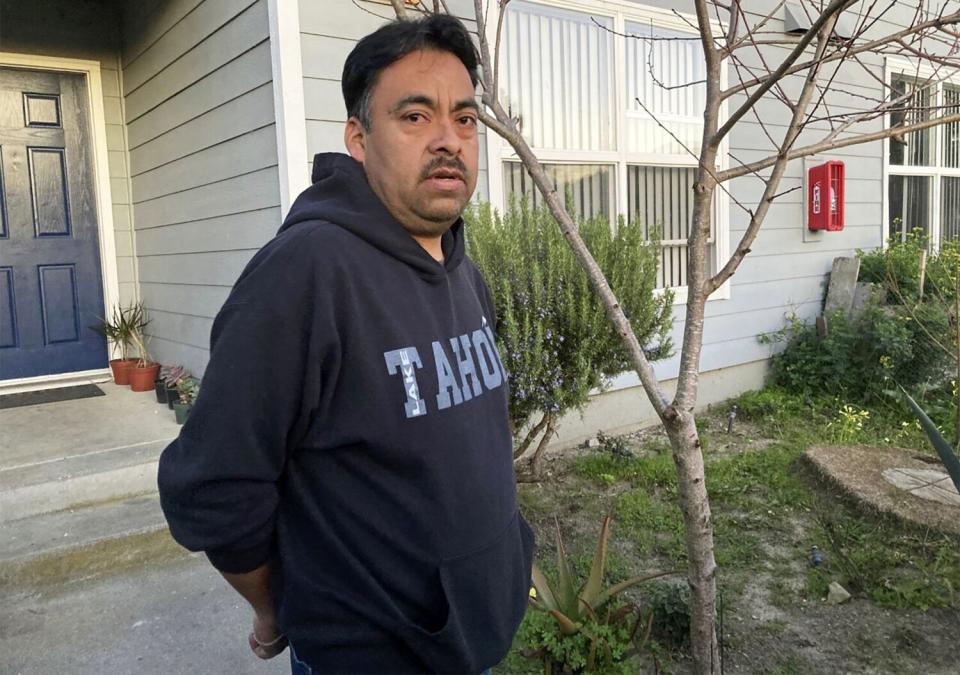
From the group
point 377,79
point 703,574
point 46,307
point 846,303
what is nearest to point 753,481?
point 703,574

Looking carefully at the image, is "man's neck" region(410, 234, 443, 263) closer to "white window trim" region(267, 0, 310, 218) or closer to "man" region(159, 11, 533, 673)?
"man" region(159, 11, 533, 673)

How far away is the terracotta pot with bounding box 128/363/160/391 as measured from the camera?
17.7 feet

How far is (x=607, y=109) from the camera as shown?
537 centimetres

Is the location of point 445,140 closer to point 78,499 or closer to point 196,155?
point 78,499

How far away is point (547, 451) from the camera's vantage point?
16.4ft

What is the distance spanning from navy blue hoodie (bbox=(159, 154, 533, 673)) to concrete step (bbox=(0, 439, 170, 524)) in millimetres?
2820

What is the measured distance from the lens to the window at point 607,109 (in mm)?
4887

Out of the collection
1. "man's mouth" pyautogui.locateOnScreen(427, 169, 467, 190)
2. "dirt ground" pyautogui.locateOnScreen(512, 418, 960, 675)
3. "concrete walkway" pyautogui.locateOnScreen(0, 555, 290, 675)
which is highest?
"man's mouth" pyautogui.locateOnScreen(427, 169, 467, 190)

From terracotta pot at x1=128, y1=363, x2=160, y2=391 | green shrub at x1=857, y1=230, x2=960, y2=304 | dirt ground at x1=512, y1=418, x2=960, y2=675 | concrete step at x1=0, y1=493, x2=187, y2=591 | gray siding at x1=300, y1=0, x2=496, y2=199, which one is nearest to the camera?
dirt ground at x1=512, y1=418, x2=960, y2=675

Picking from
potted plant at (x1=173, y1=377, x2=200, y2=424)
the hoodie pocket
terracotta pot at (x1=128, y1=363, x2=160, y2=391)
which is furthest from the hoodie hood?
terracotta pot at (x1=128, y1=363, x2=160, y2=391)

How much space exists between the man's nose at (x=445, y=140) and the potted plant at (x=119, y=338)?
15.8 feet

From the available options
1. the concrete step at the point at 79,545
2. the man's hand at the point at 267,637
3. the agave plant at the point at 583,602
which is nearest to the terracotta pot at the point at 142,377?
the concrete step at the point at 79,545

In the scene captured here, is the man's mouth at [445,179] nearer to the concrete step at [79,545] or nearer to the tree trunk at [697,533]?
→ the tree trunk at [697,533]

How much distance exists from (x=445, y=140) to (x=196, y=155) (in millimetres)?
3889
